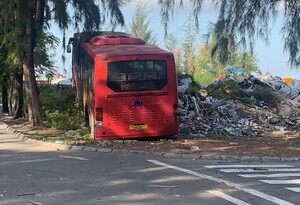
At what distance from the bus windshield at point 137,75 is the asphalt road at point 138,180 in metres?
3.26

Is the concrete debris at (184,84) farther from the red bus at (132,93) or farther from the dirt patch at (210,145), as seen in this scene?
the red bus at (132,93)

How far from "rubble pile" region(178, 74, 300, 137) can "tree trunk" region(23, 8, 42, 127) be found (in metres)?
6.41

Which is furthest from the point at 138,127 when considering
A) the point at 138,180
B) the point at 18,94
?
the point at 18,94

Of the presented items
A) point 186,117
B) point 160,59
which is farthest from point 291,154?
point 186,117

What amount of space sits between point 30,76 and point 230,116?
9321 mm

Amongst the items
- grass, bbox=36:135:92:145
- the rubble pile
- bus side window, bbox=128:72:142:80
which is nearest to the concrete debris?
the rubble pile

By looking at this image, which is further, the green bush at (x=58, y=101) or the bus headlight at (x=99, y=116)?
the green bush at (x=58, y=101)

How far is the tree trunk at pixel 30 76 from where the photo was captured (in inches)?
800

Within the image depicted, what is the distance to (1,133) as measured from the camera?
20.8 meters

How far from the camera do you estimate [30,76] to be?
20.8 metres

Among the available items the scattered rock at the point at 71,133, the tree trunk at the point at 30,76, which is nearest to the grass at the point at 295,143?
the scattered rock at the point at 71,133

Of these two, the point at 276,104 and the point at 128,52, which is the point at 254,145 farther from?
the point at 276,104

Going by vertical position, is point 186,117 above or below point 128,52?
below

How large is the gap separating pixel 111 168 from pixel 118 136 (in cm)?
490
